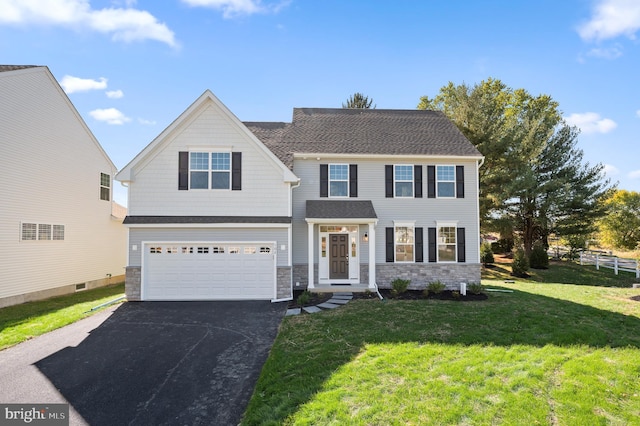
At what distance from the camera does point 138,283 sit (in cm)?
1213

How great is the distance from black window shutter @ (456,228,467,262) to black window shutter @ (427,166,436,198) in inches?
80.9

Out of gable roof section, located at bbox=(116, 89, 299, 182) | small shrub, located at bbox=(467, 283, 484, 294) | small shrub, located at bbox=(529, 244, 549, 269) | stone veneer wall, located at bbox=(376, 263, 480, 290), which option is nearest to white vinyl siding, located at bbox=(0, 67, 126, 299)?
gable roof section, located at bbox=(116, 89, 299, 182)

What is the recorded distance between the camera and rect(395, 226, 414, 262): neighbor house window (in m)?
14.3

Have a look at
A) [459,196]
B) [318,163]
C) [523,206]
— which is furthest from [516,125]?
[318,163]

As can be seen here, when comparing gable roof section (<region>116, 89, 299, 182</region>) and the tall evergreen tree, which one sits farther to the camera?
the tall evergreen tree

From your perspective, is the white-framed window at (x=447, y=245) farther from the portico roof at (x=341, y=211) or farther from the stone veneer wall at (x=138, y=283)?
the stone veneer wall at (x=138, y=283)

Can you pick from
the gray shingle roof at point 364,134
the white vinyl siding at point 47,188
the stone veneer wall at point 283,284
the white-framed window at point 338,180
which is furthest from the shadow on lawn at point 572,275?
the white vinyl siding at point 47,188

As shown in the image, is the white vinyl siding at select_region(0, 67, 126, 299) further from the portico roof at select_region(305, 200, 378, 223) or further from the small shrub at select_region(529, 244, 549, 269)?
the small shrub at select_region(529, 244, 549, 269)

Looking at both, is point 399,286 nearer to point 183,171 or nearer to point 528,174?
point 183,171

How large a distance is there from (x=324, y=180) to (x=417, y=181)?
4.36 metres

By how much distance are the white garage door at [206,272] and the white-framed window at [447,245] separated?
7.66m

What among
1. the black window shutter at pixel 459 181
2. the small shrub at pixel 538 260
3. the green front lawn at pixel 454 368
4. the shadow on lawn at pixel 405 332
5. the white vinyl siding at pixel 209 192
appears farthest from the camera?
the small shrub at pixel 538 260

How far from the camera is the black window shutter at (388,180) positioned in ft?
47.5

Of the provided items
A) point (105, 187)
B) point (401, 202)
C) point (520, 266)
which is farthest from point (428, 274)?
point (105, 187)
